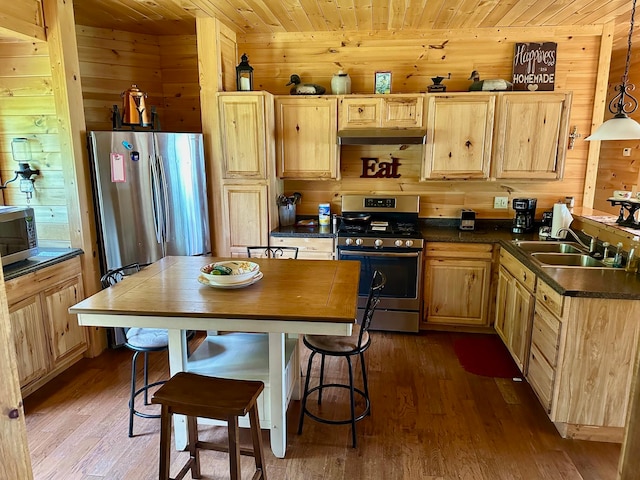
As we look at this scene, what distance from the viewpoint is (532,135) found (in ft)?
11.4

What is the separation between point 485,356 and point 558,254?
0.94 meters

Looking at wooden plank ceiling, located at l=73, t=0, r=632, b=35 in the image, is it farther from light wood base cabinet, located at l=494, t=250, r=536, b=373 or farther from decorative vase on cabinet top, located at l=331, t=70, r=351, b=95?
light wood base cabinet, located at l=494, t=250, r=536, b=373

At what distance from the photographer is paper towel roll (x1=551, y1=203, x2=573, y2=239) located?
3295 mm

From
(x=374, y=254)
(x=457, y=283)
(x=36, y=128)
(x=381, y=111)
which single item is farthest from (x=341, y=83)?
(x=36, y=128)

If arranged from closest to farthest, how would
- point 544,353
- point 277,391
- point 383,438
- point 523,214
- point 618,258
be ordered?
point 277,391 < point 383,438 < point 544,353 < point 618,258 < point 523,214

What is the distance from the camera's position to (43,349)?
277 centimetres

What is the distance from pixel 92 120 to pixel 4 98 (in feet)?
A: 2.40

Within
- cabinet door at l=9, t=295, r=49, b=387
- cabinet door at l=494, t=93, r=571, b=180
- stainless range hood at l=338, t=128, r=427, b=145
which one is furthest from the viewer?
stainless range hood at l=338, t=128, r=427, b=145

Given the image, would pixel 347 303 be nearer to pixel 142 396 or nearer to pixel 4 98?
pixel 142 396

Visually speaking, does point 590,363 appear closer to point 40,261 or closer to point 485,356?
point 485,356

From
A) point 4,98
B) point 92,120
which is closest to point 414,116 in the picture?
point 92,120

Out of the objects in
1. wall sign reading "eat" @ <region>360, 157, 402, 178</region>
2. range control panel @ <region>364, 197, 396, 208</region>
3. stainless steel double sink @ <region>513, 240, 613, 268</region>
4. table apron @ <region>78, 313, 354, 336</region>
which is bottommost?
table apron @ <region>78, 313, 354, 336</region>

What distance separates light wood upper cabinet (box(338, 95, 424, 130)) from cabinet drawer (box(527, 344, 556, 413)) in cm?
200

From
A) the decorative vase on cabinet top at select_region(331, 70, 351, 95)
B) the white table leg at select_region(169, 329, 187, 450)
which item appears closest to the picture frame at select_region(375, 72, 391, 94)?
the decorative vase on cabinet top at select_region(331, 70, 351, 95)
